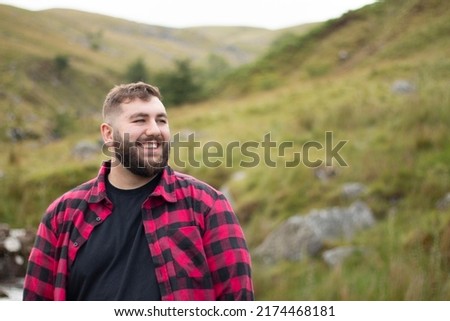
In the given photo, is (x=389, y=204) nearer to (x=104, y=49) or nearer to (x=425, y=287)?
(x=425, y=287)

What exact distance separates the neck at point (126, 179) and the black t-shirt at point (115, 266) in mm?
176

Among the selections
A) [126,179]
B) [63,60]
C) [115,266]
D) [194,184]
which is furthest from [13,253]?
[63,60]

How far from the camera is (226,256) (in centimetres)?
222

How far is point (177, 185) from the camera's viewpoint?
2.37m

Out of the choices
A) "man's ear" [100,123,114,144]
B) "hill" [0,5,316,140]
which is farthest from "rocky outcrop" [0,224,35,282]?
"hill" [0,5,316,140]

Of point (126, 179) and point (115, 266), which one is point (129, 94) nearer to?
point (126, 179)

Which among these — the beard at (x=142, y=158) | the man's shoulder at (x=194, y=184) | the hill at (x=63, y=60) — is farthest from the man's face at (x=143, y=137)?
the hill at (x=63, y=60)

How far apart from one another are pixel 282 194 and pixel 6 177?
252 inches

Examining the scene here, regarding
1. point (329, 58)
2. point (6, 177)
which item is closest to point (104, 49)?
point (329, 58)

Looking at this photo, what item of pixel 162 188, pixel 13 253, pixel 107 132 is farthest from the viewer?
pixel 13 253

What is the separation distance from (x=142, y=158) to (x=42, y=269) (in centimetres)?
70

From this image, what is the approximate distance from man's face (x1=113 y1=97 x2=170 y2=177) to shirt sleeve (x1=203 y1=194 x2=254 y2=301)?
1.20ft

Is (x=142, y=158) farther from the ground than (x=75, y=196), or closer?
farther from the ground

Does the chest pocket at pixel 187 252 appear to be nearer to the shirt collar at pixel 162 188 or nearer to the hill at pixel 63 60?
the shirt collar at pixel 162 188
